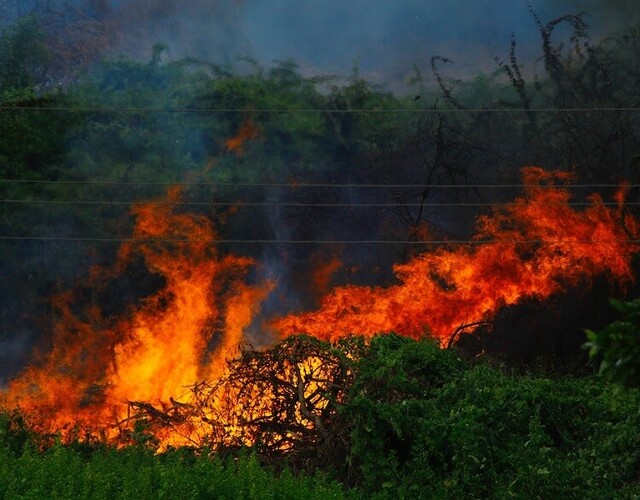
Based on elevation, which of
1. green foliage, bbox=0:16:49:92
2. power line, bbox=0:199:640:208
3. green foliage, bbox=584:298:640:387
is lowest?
green foliage, bbox=584:298:640:387

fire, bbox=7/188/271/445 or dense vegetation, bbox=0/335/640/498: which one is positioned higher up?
fire, bbox=7/188/271/445

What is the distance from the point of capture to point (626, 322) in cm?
712

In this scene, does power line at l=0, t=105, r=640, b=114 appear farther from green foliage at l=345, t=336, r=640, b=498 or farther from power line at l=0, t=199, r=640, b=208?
green foliage at l=345, t=336, r=640, b=498

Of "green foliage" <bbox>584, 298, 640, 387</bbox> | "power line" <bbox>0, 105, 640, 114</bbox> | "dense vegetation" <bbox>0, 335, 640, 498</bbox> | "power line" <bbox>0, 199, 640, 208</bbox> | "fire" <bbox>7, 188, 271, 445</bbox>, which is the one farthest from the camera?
Answer: "power line" <bbox>0, 105, 640, 114</bbox>

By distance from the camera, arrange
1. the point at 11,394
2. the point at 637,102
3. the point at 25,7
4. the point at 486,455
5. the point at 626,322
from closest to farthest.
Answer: the point at 626,322, the point at 486,455, the point at 11,394, the point at 637,102, the point at 25,7

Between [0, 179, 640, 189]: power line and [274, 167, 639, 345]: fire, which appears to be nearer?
[274, 167, 639, 345]: fire

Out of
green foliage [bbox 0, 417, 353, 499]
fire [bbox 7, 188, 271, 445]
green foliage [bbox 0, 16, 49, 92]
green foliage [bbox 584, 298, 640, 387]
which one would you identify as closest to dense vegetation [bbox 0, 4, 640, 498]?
green foliage [bbox 0, 16, 49, 92]

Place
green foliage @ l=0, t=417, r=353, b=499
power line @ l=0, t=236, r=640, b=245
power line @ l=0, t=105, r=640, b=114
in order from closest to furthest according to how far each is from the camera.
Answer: green foliage @ l=0, t=417, r=353, b=499 → power line @ l=0, t=236, r=640, b=245 → power line @ l=0, t=105, r=640, b=114

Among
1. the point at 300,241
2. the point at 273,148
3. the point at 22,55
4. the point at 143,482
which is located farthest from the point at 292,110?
the point at 143,482

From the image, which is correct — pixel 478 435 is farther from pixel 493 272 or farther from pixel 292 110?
pixel 292 110

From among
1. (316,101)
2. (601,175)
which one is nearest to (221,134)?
(316,101)

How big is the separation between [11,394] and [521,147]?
1409 cm

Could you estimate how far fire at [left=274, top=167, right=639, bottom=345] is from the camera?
25422mm

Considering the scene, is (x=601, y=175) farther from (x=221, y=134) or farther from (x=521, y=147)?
(x=221, y=134)
